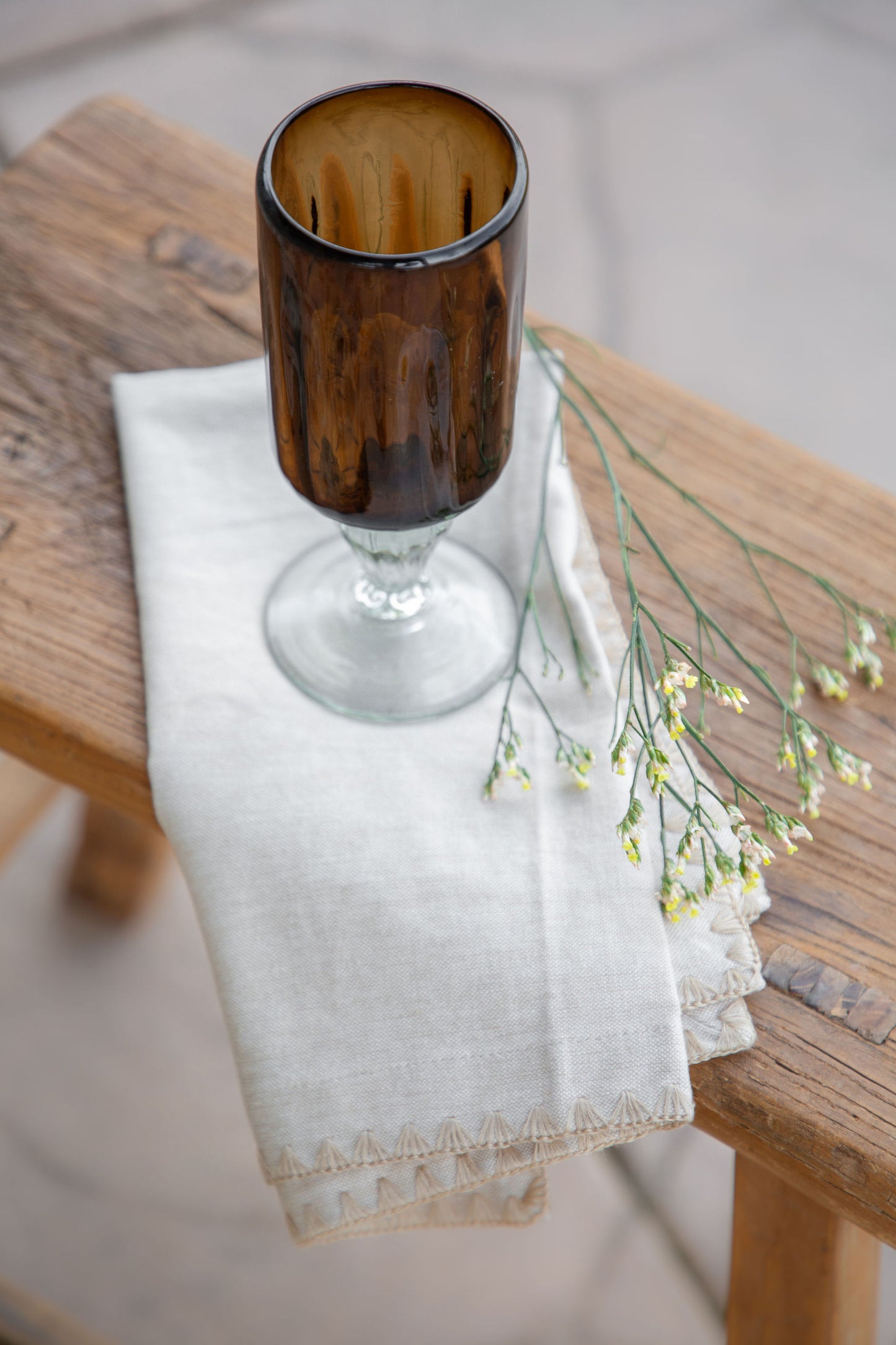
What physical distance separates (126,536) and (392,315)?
0.26m

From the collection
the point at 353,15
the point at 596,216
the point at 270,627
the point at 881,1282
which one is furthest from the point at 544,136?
the point at 881,1282

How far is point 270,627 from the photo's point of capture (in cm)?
59

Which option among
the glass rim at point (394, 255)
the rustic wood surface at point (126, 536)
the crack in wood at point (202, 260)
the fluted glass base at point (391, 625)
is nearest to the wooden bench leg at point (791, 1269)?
the rustic wood surface at point (126, 536)

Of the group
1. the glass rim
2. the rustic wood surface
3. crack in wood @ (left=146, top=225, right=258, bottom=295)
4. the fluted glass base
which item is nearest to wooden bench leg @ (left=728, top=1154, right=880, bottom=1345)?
the rustic wood surface

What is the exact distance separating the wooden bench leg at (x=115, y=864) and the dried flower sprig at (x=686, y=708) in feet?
1.68

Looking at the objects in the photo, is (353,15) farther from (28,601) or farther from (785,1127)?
(785,1127)

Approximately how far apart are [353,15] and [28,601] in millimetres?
1557

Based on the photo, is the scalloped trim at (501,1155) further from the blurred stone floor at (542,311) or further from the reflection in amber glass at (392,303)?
the blurred stone floor at (542,311)

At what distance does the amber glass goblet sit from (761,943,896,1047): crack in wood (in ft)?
0.59

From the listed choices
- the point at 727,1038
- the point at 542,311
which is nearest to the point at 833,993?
the point at 727,1038

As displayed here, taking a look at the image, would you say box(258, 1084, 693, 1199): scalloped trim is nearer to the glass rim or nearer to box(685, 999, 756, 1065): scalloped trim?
box(685, 999, 756, 1065): scalloped trim

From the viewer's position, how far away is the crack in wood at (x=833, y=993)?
1.66 ft

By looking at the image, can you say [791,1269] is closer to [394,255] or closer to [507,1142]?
[507,1142]

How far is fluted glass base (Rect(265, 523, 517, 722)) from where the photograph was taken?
57 cm
